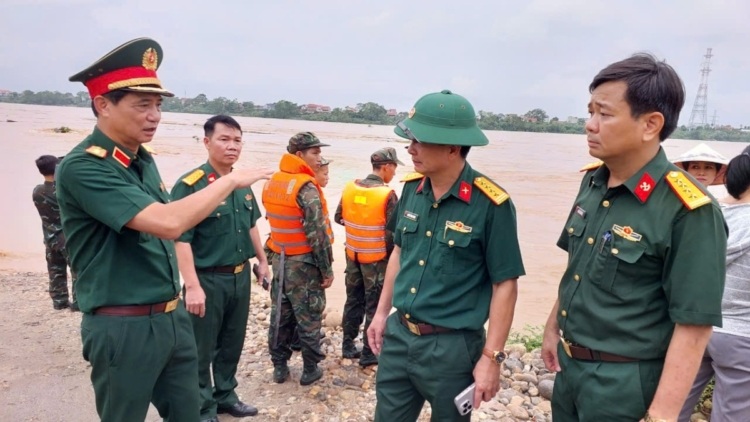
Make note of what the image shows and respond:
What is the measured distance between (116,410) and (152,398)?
261 mm

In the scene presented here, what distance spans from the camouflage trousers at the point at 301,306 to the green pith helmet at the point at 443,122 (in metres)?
2.12

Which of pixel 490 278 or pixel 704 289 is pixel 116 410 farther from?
pixel 704 289

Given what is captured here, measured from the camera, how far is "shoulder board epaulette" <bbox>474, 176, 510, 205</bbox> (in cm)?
225

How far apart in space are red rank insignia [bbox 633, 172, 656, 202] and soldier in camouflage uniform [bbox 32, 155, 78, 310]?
6.11m

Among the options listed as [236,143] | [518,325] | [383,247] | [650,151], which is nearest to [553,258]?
[518,325]

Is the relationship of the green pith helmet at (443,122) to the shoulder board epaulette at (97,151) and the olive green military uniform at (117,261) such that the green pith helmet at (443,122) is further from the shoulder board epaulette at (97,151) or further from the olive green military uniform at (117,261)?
the shoulder board epaulette at (97,151)

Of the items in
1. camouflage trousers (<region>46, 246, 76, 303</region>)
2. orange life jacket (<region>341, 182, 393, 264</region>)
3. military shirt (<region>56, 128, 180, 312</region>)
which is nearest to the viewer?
military shirt (<region>56, 128, 180, 312</region>)

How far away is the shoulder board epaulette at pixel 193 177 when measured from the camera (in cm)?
353

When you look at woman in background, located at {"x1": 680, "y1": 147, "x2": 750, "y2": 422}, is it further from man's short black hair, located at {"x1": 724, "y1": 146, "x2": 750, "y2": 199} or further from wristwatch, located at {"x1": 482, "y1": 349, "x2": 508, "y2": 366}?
wristwatch, located at {"x1": 482, "y1": 349, "x2": 508, "y2": 366}

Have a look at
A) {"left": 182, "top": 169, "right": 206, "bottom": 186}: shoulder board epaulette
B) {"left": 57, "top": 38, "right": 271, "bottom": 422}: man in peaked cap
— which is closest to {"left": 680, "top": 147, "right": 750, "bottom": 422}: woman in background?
{"left": 57, "top": 38, "right": 271, "bottom": 422}: man in peaked cap

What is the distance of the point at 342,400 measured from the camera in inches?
157

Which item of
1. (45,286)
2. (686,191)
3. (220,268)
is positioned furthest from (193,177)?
(45,286)

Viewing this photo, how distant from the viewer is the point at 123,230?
7.19ft

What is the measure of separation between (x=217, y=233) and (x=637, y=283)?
273cm
